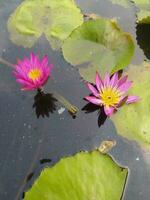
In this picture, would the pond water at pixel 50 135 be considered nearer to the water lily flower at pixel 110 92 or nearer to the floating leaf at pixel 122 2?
the water lily flower at pixel 110 92

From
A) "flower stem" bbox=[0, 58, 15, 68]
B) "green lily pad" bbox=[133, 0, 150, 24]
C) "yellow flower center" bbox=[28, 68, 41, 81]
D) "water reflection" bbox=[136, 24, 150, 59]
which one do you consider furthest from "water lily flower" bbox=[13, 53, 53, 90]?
"green lily pad" bbox=[133, 0, 150, 24]

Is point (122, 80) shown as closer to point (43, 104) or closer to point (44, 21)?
point (43, 104)

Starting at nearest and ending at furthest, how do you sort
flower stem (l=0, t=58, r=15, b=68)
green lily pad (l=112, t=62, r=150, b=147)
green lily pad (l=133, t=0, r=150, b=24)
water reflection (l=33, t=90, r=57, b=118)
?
green lily pad (l=112, t=62, r=150, b=147) < water reflection (l=33, t=90, r=57, b=118) < flower stem (l=0, t=58, r=15, b=68) < green lily pad (l=133, t=0, r=150, b=24)

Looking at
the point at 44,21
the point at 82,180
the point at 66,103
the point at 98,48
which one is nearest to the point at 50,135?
the point at 66,103

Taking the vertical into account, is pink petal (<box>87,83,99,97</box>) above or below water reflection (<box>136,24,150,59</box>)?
below

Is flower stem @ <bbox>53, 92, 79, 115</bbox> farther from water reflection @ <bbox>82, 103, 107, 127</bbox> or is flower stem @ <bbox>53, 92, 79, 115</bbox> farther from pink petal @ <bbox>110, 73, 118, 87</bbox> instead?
pink petal @ <bbox>110, 73, 118, 87</bbox>

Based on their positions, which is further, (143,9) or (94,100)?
(143,9)
